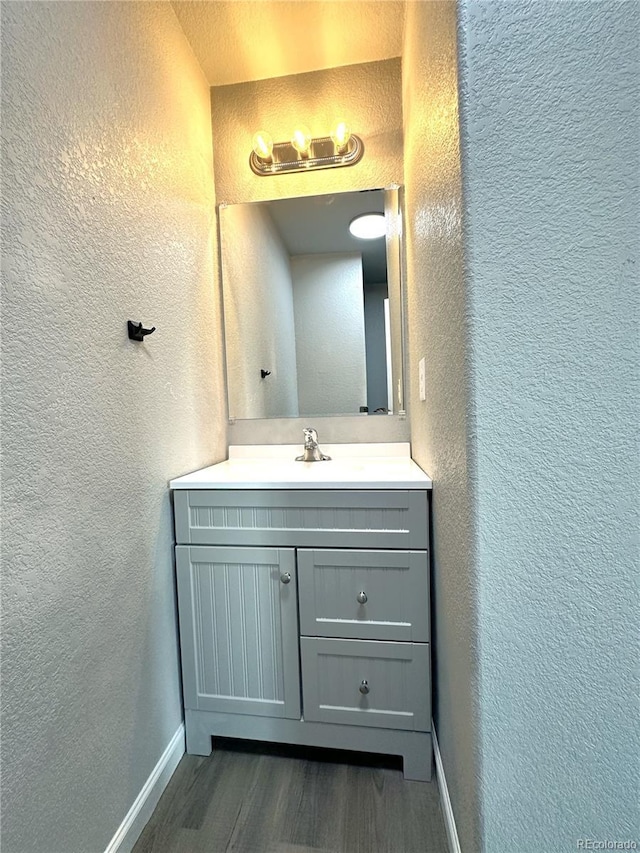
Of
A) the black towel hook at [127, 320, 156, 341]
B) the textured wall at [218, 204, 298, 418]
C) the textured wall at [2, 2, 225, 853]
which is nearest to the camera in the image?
the textured wall at [2, 2, 225, 853]

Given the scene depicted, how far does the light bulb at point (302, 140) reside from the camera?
1617 millimetres

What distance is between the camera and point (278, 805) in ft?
3.45

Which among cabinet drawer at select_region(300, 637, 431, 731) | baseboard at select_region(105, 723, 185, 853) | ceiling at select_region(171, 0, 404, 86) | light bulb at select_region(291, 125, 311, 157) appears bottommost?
baseboard at select_region(105, 723, 185, 853)

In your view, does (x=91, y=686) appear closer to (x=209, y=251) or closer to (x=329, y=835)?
(x=329, y=835)

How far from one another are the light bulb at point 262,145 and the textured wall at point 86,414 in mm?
393

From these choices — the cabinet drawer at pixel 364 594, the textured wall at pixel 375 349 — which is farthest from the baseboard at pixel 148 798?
the textured wall at pixel 375 349

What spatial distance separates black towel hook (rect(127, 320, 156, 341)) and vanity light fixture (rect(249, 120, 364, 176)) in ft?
3.62

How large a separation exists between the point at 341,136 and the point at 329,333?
0.83m

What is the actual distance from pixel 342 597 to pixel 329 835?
582 millimetres

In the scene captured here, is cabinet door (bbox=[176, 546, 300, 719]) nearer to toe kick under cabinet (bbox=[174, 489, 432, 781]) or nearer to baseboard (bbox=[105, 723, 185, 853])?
toe kick under cabinet (bbox=[174, 489, 432, 781])

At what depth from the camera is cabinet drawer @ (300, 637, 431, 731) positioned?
3.59ft

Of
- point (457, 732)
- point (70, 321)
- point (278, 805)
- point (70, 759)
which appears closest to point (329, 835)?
point (278, 805)

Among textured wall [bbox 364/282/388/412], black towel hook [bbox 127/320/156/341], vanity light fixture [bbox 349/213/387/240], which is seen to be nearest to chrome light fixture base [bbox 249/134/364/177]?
vanity light fixture [bbox 349/213/387/240]

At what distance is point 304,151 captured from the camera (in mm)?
1651
